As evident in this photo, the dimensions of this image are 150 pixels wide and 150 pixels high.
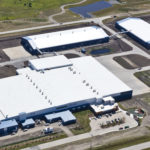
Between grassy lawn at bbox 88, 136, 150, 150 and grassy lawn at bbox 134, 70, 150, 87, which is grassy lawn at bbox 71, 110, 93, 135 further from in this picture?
grassy lawn at bbox 134, 70, 150, 87

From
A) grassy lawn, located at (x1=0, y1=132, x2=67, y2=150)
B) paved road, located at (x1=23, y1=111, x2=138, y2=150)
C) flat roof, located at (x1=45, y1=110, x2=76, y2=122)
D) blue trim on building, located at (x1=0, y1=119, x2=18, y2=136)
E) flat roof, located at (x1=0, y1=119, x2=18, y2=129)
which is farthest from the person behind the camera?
flat roof, located at (x1=45, y1=110, x2=76, y2=122)

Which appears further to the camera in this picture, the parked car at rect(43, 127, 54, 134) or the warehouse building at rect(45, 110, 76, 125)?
the warehouse building at rect(45, 110, 76, 125)

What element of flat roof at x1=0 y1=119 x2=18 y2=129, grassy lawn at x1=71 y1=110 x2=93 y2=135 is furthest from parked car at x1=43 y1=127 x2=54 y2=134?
flat roof at x1=0 y1=119 x2=18 y2=129

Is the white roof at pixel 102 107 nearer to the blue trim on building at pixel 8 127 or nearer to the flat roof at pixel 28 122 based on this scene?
the flat roof at pixel 28 122

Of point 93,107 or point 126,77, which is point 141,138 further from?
point 126,77

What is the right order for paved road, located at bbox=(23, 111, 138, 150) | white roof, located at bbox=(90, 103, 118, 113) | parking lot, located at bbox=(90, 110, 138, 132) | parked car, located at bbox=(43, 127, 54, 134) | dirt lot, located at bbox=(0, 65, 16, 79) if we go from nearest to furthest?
paved road, located at bbox=(23, 111, 138, 150) → parked car, located at bbox=(43, 127, 54, 134) → parking lot, located at bbox=(90, 110, 138, 132) → white roof, located at bbox=(90, 103, 118, 113) → dirt lot, located at bbox=(0, 65, 16, 79)

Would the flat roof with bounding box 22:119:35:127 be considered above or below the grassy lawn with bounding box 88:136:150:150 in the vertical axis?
above

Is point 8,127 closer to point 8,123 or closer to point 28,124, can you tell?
point 8,123

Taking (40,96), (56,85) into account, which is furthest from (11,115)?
(56,85)

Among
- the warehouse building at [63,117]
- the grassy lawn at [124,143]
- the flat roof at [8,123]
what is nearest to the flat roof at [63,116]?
the warehouse building at [63,117]
